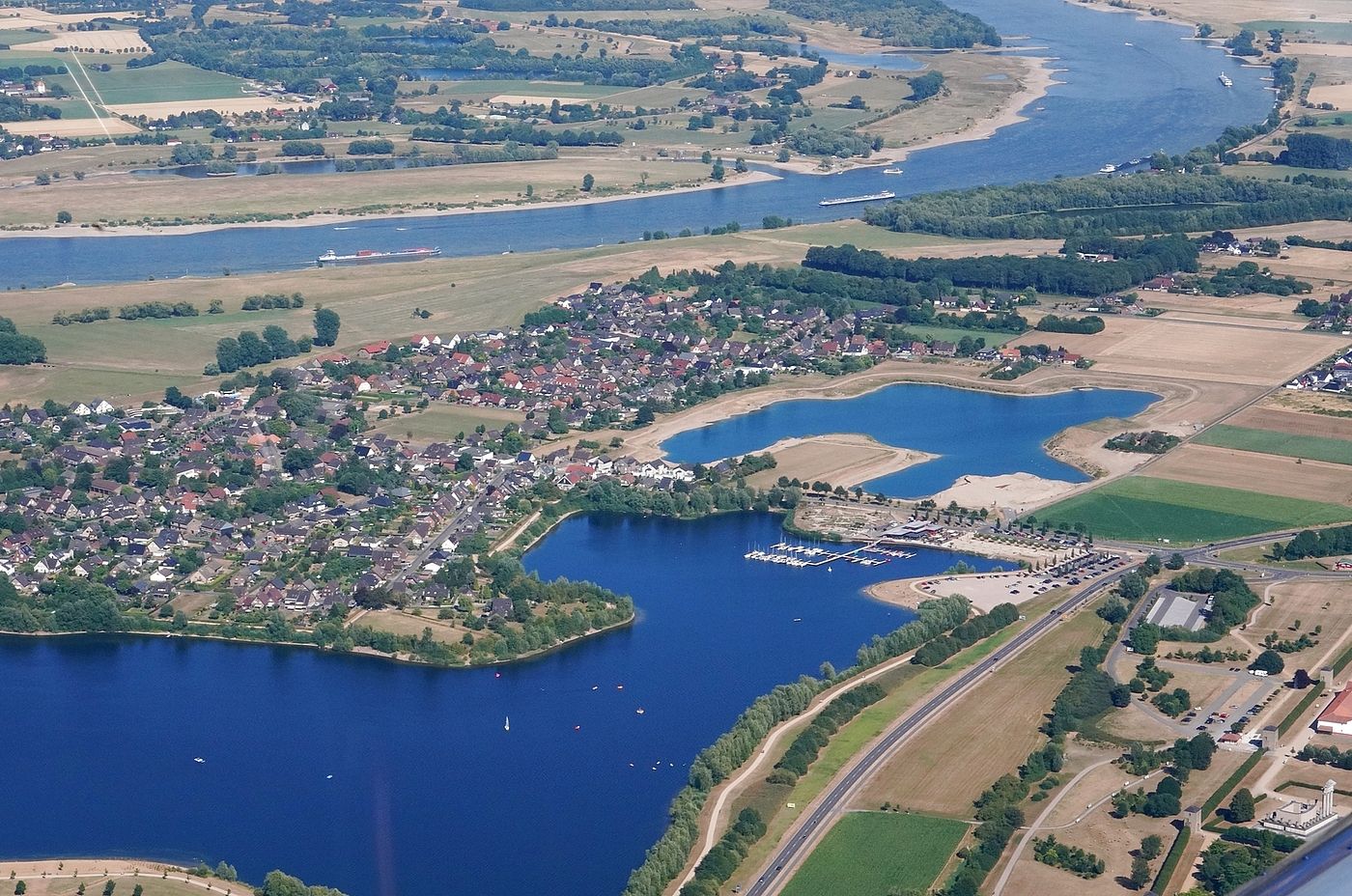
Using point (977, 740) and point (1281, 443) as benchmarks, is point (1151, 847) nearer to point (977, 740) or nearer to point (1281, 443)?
point (977, 740)

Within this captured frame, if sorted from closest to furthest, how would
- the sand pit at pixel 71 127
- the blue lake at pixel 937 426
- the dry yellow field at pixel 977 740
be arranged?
the dry yellow field at pixel 977 740 < the blue lake at pixel 937 426 < the sand pit at pixel 71 127

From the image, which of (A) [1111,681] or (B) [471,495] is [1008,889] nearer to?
(A) [1111,681]

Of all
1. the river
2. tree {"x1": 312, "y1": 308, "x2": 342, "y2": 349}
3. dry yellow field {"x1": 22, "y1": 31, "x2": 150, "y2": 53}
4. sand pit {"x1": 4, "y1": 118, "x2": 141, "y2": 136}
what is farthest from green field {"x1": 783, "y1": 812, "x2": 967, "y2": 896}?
dry yellow field {"x1": 22, "y1": 31, "x2": 150, "y2": 53}

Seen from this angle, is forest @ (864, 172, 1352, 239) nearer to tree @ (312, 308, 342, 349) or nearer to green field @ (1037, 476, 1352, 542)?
tree @ (312, 308, 342, 349)

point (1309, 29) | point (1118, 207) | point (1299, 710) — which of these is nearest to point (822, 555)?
Result: point (1299, 710)

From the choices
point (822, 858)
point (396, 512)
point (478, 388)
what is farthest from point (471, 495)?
point (822, 858)

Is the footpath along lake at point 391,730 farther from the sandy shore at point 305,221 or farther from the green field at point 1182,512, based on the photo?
the sandy shore at point 305,221

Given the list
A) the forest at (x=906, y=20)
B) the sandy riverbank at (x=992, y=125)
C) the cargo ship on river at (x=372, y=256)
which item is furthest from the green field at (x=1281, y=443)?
the forest at (x=906, y=20)
